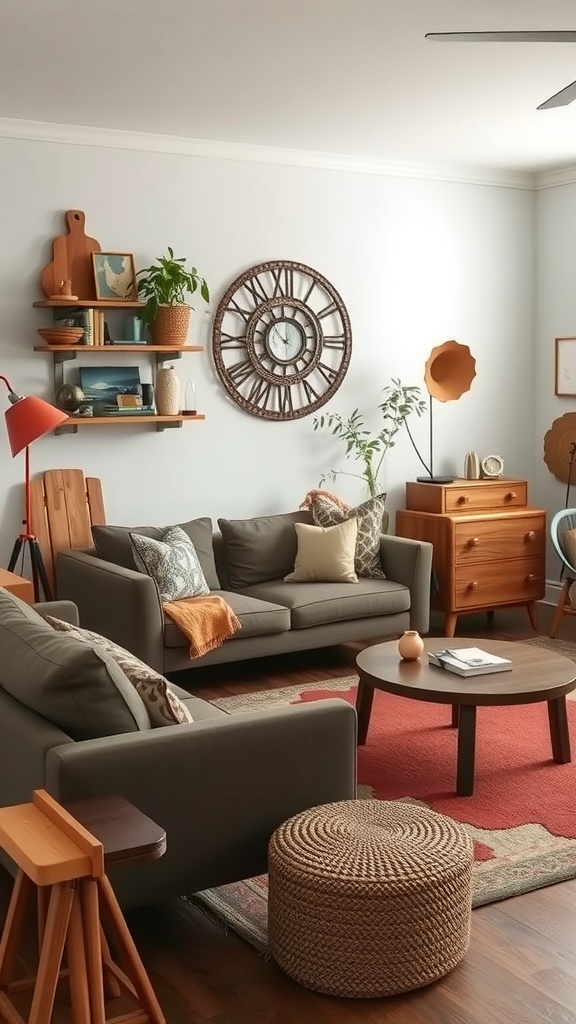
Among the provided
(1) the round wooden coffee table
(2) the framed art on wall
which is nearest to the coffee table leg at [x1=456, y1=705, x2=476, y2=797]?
(1) the round wooden coffee table

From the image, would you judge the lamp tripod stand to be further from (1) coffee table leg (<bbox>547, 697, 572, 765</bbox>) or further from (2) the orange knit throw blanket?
(1) coffee table leg (<bbox>547, 697, 572, 765</bbox>)

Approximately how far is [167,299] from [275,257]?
0.87m

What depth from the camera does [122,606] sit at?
4988mm

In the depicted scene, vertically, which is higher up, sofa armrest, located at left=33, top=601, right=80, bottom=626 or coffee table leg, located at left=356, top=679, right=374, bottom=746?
sofa armrest, located at left=33, top=601, right=80, bottom=626

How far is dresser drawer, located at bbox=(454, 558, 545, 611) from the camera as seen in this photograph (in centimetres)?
629

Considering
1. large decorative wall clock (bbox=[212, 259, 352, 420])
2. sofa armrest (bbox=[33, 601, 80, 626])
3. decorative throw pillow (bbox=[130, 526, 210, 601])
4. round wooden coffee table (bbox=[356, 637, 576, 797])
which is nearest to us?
round wooden coffee table (bbox=[356, 637, 576, 797])

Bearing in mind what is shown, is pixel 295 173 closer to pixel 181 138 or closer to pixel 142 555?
pixel 181 138

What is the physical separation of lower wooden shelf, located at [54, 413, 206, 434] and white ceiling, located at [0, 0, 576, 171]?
142 centimetres

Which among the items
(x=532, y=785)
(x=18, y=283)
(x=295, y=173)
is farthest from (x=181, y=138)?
(x=532, y=785)

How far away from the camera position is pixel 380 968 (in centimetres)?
267

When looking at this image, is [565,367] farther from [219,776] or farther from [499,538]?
[219,776]

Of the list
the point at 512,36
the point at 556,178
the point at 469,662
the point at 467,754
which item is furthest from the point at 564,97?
the point at 556,178

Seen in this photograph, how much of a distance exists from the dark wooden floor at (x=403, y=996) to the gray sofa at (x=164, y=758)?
189 millimetres

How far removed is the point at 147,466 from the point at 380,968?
364cm
